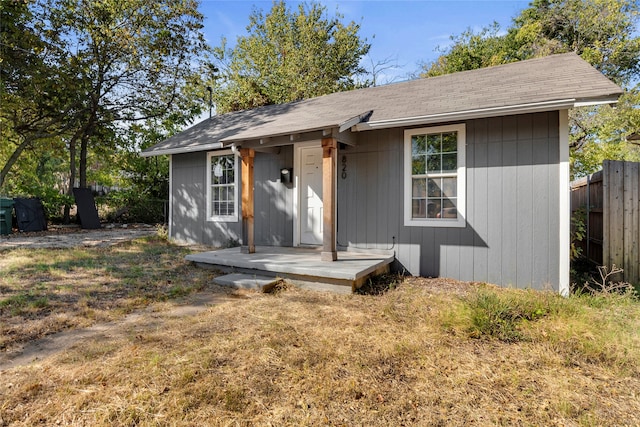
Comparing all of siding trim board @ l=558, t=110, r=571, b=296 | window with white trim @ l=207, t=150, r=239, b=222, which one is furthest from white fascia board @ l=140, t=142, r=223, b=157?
siding trim board @ l=558, t=110, r=571, b=296

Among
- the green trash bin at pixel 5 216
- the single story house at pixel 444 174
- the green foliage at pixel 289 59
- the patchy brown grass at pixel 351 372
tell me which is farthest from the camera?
the green foliage at pixel 289 59

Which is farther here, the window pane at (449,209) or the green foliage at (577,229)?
the window pane at (449,209)

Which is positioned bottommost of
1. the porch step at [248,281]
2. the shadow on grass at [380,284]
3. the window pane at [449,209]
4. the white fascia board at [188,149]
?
the shadow on grass at [380,284]

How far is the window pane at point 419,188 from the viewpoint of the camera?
5059 mm

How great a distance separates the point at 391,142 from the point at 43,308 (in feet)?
16.0

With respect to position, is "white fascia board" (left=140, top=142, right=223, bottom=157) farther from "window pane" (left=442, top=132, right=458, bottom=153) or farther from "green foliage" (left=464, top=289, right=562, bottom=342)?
"green foliage" (left=464, top=289, right=562, bottom=342)

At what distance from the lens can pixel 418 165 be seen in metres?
5.09

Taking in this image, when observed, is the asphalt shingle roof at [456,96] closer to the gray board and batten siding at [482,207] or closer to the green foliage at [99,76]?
the gray board and batten siding at [482,207]

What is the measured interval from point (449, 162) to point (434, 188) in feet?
1.40

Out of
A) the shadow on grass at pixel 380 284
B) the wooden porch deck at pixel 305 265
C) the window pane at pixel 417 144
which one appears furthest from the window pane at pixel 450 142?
the shadow on grass at pixel 380 284

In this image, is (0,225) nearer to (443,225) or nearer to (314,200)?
(314,200)

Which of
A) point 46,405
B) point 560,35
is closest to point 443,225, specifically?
point 46,405

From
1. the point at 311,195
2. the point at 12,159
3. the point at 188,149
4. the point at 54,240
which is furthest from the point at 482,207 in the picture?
the point at 12,159

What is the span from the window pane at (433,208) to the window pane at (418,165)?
18.3 inches
